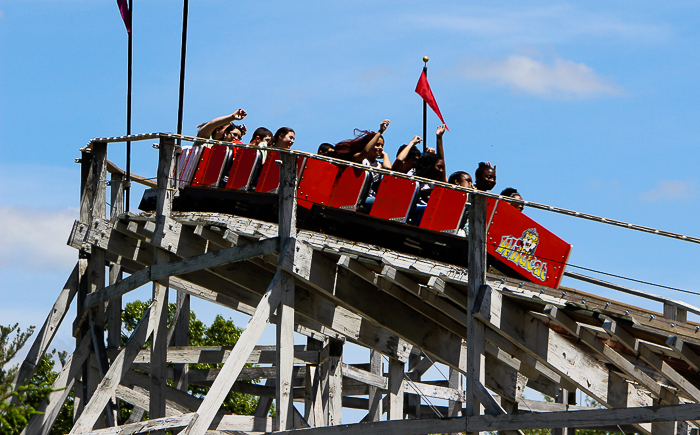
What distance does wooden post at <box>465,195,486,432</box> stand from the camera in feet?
28.6

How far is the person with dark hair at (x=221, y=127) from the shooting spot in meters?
12.6

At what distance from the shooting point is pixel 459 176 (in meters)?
11.0

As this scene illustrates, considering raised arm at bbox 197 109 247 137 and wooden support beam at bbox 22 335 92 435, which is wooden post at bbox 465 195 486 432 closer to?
raised arm at bbox 197 109 247 137

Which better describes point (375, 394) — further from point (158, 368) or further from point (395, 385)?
point (158, 368)

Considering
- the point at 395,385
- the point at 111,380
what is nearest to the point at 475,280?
the point at 395,385

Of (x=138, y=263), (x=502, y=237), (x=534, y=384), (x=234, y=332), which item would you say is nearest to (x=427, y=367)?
(x=534, y=384)

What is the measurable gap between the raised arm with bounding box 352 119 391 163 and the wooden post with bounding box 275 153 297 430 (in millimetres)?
1517

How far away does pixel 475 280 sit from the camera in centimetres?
877

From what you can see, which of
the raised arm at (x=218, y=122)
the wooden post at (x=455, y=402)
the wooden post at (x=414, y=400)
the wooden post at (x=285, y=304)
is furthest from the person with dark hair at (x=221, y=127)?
the wooden post at (x=455, y=402)

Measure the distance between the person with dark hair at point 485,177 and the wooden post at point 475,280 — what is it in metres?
2.02

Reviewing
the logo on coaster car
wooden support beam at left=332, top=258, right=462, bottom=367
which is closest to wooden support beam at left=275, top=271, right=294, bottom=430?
wooden support beam at left=332, top=258, right=462, bottom=367

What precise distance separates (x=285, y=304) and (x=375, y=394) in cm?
693

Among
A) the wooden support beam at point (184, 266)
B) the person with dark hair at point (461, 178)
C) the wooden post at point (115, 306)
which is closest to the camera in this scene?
the wooden support beam at point (184, 266)

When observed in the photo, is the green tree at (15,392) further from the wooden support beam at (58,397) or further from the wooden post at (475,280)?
the wooden post at (475,280)
